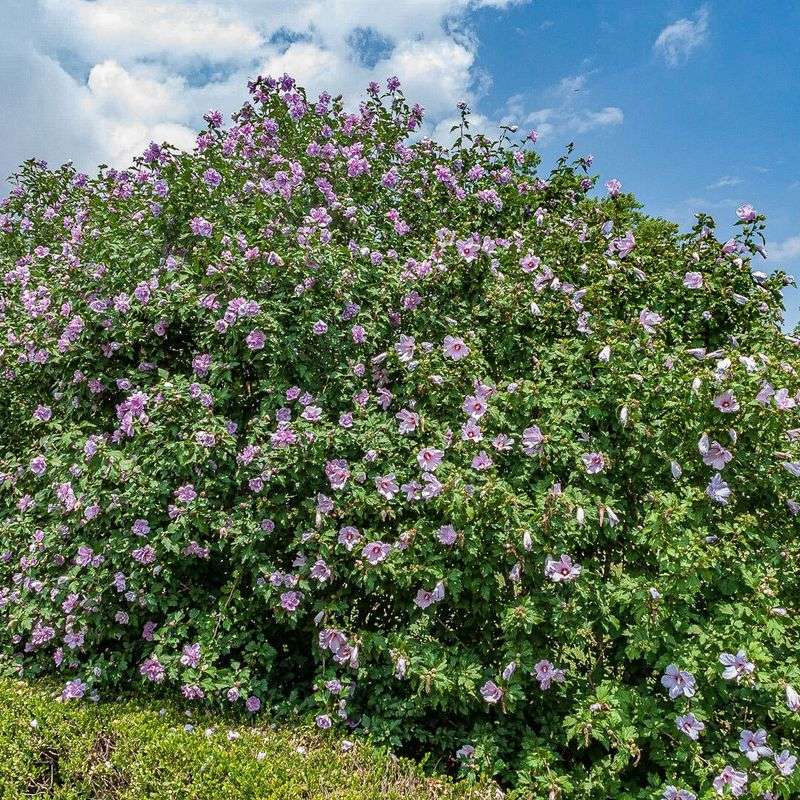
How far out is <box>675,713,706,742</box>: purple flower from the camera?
10.3ft

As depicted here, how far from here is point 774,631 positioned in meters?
3.14

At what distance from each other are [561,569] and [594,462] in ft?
1.71

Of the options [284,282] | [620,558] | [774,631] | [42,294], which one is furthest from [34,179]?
[774,631]

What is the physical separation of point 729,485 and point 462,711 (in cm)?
159

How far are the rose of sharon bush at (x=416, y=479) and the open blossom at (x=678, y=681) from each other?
0.04ft

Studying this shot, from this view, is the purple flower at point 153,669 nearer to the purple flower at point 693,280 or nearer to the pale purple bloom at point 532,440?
the pale purple bloom at point 532,440

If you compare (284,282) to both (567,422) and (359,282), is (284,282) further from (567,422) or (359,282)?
(567,422)

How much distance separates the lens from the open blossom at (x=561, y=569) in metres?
3.27

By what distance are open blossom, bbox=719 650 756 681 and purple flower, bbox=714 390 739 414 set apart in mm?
972

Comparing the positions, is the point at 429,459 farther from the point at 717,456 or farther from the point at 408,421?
the point at 717,456

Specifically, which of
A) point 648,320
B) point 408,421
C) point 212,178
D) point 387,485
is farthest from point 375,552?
point 212,178

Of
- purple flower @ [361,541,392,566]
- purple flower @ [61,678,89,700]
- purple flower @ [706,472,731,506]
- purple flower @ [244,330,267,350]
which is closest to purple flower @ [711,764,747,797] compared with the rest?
purple flower @ [706,472,731,506]

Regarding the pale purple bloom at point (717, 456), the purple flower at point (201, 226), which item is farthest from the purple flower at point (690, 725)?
the purple flower at point (201, 226)

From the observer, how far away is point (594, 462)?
137 inches
